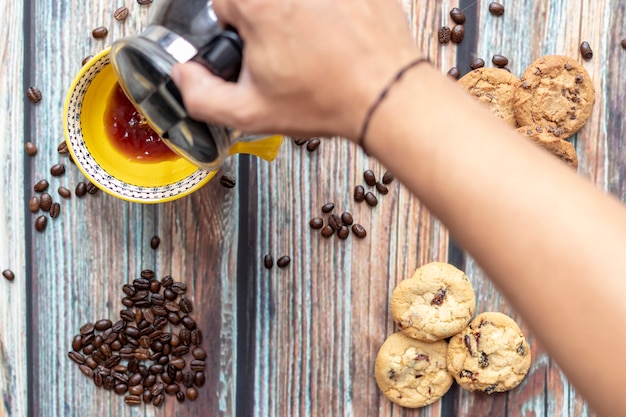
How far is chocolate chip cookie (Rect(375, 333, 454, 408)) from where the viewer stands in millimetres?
1564

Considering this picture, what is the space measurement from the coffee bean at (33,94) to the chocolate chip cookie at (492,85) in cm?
101

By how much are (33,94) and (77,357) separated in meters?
0.65

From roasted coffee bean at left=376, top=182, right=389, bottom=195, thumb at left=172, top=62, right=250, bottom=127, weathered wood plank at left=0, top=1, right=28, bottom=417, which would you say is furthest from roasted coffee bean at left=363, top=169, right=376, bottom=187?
weathered wood plank at left=0, top=1, right=28, bottom=417

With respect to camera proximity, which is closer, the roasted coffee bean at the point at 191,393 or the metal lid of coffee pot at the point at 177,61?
the metal lid of coffee pot at the point at 177,61

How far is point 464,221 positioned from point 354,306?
0.93m

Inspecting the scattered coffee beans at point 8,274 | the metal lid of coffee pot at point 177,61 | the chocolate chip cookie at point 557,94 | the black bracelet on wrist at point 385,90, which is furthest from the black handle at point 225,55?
the scattered coffee beans at point 8,274

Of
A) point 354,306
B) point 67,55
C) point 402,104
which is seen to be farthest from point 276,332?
point 402,104

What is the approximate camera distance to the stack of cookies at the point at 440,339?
154 centimetres

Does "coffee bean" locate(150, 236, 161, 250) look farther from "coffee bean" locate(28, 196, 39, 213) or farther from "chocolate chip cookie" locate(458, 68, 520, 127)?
"chocolate chip cookie" locate(458, 68, 520, 127)

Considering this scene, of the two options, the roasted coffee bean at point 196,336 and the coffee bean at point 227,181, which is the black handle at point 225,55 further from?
the roasted coffee bean at point 196,336

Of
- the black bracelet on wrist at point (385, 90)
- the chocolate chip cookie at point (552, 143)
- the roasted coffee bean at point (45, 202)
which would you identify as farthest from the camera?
the roasted coffee bean at point (45, 202)

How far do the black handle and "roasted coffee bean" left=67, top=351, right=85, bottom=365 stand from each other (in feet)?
3.29

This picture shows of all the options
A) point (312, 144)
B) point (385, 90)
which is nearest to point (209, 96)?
point (385, 90)

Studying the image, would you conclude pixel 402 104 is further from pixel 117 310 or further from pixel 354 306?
pixel 117 310
